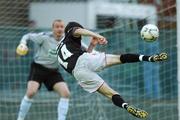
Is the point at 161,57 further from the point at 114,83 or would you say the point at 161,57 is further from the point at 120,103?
the point at 114,83

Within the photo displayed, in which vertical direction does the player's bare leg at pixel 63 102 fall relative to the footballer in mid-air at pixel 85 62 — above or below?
below

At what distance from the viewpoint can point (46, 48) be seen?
37.6ft

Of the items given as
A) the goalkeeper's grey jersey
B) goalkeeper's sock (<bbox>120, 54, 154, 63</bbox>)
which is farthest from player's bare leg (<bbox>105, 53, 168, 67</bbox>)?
the goalkeeper's grey jersey

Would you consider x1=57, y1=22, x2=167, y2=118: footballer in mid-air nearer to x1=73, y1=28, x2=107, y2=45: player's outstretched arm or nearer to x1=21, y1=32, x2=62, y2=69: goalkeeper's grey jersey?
x1=73, y1=28, x2=107, y2=45: player's outstretched arm

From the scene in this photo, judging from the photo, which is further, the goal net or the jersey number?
the goal net

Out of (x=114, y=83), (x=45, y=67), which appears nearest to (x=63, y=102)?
(x=45, y=67)

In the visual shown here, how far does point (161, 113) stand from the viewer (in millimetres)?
12602

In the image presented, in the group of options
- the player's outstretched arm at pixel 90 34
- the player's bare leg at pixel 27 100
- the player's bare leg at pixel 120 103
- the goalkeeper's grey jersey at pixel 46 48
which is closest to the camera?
the player's bare leg at pixel 120 103

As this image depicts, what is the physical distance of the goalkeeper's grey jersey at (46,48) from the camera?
448 inches

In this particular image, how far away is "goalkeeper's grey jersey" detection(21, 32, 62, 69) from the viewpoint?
37.3 feet

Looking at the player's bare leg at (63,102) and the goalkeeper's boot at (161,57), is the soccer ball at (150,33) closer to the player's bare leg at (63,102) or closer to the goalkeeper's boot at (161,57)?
the goalkeeper's boot at (161,57)

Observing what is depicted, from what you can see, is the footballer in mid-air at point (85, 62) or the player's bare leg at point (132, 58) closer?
the player's bare leg at point (132, 58)

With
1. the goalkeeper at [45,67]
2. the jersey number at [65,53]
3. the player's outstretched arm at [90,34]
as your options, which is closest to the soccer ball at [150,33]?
the player's outstretched arm at [90,34]

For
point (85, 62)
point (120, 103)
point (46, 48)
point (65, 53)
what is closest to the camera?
point (120, 103)
